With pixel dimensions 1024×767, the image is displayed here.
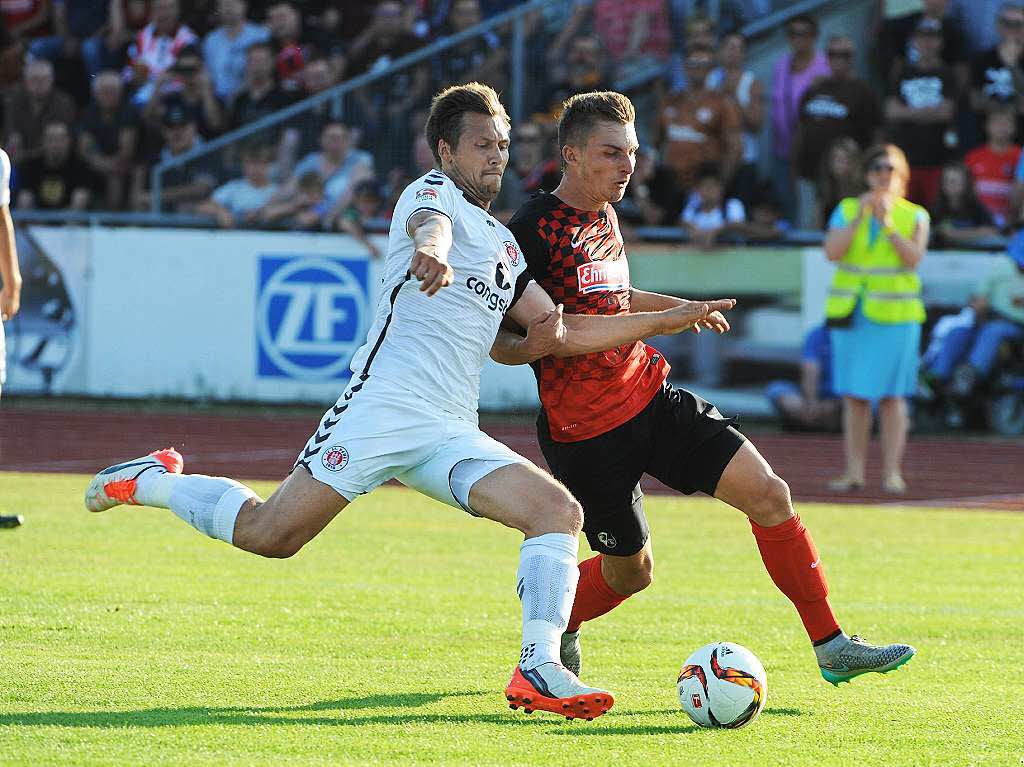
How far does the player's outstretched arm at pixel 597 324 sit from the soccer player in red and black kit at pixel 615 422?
17 cm

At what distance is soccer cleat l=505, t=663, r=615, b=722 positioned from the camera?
4.95 meters

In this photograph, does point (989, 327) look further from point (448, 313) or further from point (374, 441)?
point (374, 441)

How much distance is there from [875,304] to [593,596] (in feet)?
22.0

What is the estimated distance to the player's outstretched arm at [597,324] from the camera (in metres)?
5.64

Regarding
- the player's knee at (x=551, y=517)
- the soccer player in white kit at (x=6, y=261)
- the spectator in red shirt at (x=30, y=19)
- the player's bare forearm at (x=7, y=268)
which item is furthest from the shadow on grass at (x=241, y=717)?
the spectator in red shirt at (x=30, y=19)

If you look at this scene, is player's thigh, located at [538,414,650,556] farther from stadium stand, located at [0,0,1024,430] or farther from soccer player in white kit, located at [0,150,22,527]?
stadium stand, located at [0,0,1024,430]

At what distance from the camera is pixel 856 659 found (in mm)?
5832

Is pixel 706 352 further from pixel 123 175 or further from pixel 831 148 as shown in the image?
Answer: pixel 123 175

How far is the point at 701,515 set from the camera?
37.9ft

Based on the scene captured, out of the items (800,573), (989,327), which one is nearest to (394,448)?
(800,573)

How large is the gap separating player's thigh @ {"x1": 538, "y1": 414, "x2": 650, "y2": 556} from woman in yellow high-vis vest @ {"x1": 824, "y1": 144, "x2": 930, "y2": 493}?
6.63 m

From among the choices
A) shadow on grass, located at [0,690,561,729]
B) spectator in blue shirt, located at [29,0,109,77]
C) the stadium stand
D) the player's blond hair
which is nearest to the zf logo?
the stadium stand

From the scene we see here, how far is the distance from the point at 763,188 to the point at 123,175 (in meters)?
7.64

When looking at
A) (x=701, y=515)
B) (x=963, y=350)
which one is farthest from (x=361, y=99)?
(x=701, y=515)
